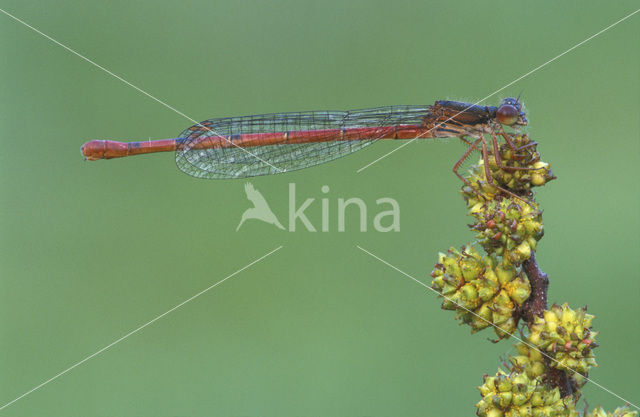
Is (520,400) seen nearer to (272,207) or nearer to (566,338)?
(566,338)

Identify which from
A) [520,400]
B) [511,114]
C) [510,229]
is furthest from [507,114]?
[520,400]

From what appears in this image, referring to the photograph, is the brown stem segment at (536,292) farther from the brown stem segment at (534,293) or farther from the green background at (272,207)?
the green background at (272,207)

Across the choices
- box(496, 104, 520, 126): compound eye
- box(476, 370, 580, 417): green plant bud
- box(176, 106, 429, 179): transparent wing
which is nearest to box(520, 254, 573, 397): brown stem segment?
box(476, 370, 580, 417): green plant bud

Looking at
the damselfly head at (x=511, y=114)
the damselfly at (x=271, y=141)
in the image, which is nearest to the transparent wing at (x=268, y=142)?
the damselfly at (x=271, y=141)

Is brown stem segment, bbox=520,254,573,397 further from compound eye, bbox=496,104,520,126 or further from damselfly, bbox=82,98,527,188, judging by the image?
damselfly, bbox=82,98,527,188

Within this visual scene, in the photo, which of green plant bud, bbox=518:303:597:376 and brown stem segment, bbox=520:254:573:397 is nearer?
green plant bud, bbox=518:303:597:376
